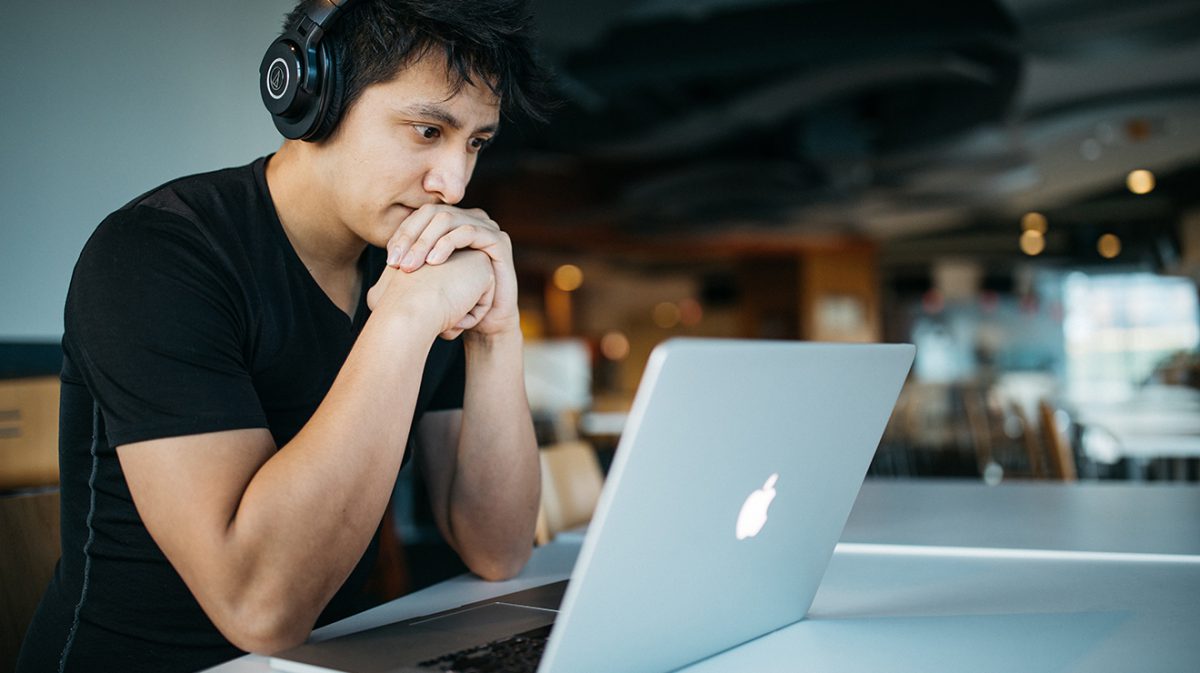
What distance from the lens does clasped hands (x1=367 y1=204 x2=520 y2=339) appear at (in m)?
1.05

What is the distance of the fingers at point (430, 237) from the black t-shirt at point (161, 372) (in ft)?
0.53

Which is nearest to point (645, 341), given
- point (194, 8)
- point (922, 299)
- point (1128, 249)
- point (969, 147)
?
point (922, 299)

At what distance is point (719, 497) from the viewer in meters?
Answer: 0.75

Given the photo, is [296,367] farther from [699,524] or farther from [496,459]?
[699,524]

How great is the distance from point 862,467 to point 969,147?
9003mm

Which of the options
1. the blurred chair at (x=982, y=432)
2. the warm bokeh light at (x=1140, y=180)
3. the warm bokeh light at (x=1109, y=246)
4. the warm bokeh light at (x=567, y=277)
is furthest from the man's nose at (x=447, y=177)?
the warm bokeh light at (x=1109, y=246)

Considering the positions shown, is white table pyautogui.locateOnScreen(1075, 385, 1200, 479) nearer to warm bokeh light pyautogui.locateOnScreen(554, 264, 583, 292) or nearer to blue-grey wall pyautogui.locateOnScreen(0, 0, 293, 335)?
blue-grey wall pyautogui.locateOnScreen(0, 0, 293, 335)

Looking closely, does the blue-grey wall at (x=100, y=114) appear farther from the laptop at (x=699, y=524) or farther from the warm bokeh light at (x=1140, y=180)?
the warm bokeh light at (x=1140, y=180)

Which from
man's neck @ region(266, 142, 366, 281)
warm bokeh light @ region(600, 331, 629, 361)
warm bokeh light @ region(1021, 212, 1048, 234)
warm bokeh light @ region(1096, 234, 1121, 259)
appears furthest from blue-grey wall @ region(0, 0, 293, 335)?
warm bokeh light @ region(600, 331, 629, 361)

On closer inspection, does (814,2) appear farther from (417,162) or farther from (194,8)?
(417,162)

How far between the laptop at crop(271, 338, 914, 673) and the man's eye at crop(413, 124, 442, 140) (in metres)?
0.54

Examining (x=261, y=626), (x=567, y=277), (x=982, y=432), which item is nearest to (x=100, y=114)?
(x=261, y=626)

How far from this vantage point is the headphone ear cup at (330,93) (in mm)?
1098

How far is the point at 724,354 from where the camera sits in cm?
66
